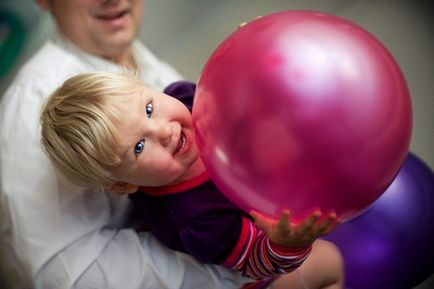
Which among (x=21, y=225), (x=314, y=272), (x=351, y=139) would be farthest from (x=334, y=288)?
(x=21, y=225)

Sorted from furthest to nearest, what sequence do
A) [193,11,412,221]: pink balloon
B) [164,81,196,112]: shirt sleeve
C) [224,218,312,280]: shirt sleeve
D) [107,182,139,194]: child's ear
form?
[164,81,196,112]: shirt sleeve, [107,182,139,194]: child's ear, [224,218,312,280]: shirt sleeve, [193,11,412,221]: pink balloon

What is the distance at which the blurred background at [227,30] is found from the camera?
1.19 meters

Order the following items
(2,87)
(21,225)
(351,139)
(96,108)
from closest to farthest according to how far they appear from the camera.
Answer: (351,139) → (96,108) → (21,225) → (2,87)

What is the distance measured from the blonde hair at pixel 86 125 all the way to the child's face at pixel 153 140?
0.5 inches

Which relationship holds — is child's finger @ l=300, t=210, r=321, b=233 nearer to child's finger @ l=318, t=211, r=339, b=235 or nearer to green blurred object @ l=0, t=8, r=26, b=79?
child's finger @ l=318, t=211, r=339, b=235

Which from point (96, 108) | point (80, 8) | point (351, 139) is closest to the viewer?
point (351, 139)

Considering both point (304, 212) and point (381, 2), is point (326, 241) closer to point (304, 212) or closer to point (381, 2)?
point (304, 212)

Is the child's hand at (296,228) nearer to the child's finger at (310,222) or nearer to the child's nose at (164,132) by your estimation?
the child's finger at (310,222)

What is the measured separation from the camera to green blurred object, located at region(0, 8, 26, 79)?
1.26 meters

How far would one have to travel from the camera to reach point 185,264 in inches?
30.6

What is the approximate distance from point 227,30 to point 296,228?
102cm

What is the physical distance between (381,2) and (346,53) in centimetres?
91

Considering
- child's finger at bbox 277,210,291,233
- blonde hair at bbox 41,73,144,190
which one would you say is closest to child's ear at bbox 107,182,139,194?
blonde hair at bbox 41,73,144,190

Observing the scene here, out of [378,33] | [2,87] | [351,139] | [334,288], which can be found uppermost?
[351,139]
